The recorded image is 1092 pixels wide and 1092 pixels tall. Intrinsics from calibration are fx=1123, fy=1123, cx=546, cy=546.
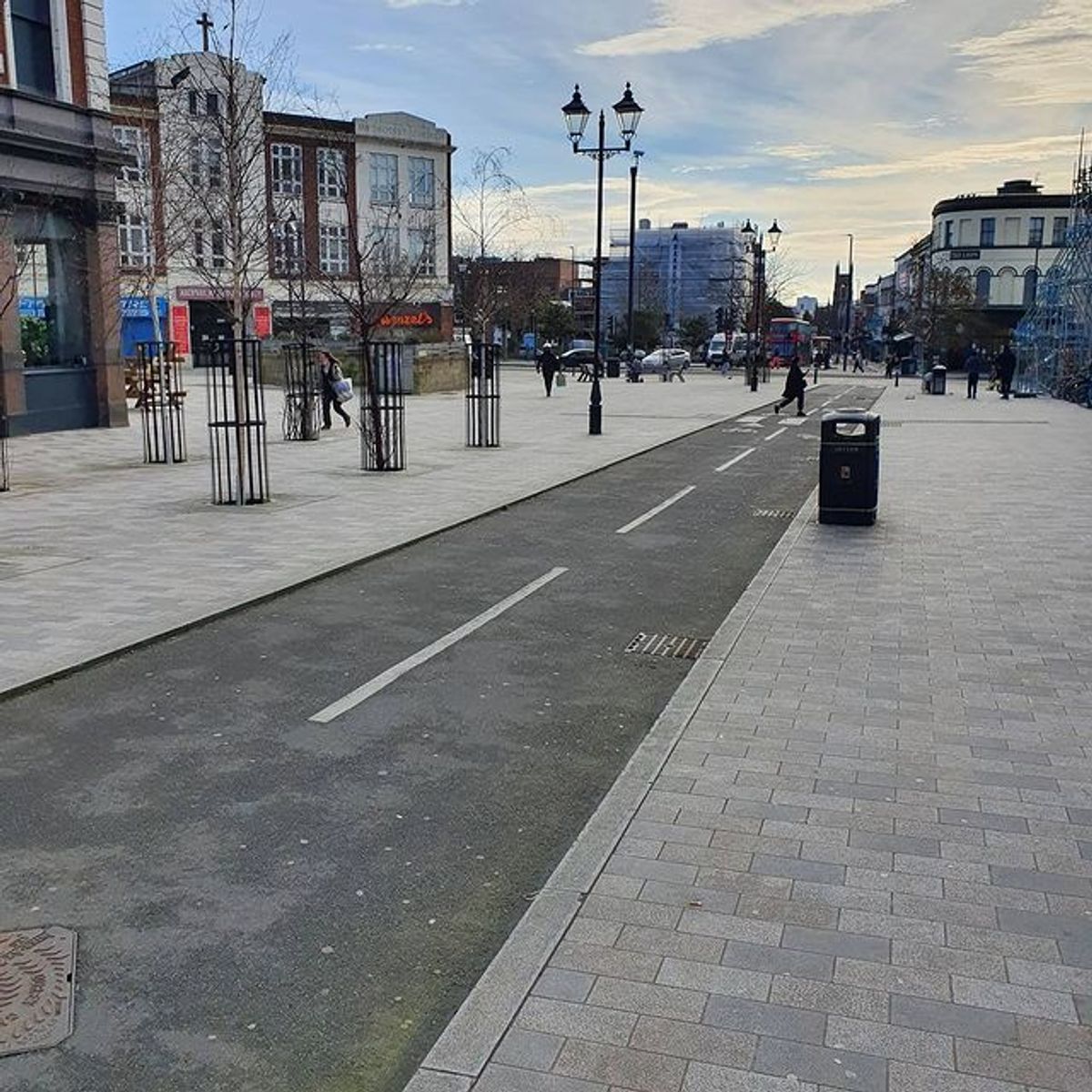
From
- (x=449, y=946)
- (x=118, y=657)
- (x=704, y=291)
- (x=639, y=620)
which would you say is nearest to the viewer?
(x=449, y=946)

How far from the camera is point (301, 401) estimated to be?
23.1 metres

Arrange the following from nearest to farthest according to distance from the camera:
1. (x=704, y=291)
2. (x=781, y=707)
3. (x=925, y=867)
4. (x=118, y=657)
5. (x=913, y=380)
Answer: (x=925, y=867)
(x=781, y=707)
(x=118, y=657)
(x=913, y=380)
(x=704, y=291)

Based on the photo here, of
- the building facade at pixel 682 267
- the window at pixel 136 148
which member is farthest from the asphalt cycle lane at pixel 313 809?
the building facade at pixel 682 267

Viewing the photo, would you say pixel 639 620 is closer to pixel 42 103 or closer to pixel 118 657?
pixel 118 657

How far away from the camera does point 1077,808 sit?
502 cm

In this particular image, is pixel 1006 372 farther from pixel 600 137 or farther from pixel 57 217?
pixel 57 217

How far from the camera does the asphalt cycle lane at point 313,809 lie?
11.6 ft

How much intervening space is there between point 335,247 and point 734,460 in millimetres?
54016

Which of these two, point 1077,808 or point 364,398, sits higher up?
point 364,398

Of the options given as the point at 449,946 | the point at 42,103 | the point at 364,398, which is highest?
the point at 42,103

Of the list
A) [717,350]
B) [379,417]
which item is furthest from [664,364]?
[379,417]

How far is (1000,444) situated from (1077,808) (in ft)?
64.6

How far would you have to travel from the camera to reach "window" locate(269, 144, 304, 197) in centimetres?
6531

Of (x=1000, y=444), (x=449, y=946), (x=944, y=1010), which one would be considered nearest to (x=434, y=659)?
(x=449, y=946)
